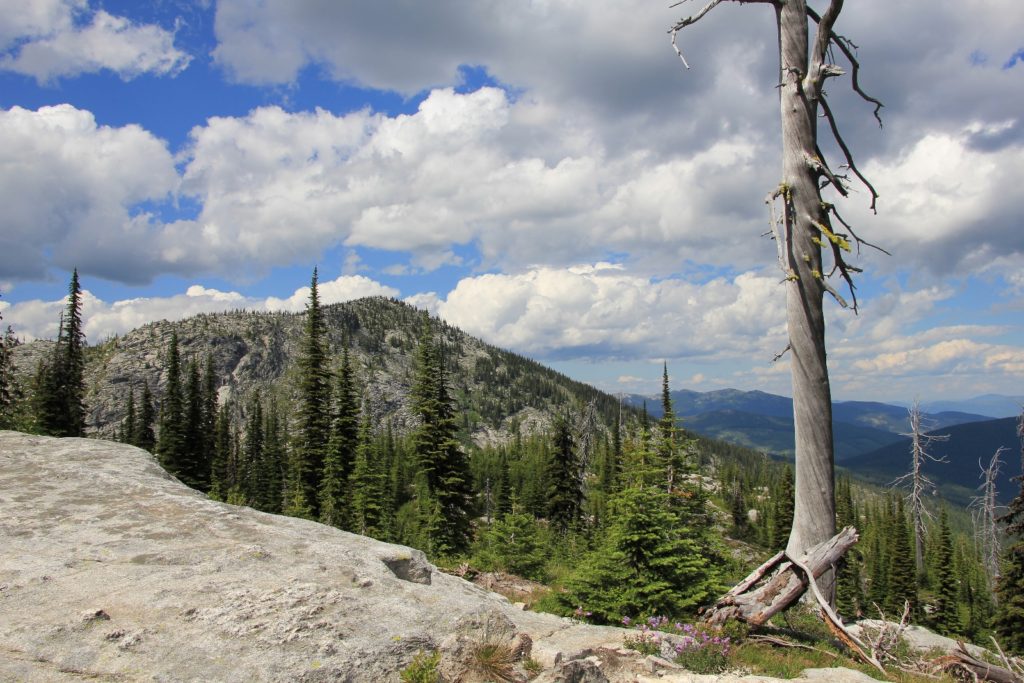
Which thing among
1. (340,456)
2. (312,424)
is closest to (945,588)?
(340,456)

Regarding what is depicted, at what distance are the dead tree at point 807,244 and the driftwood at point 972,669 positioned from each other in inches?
46.0

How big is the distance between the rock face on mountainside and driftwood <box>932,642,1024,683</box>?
1374 mm

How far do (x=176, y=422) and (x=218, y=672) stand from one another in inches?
2043

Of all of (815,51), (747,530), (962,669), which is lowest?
(747,530)

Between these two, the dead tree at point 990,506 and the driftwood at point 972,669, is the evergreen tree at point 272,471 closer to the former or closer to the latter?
the dead tree at point 990,506

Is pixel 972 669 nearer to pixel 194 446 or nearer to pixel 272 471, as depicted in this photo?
pixel 194 446

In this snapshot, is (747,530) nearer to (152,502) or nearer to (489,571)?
(489,571)

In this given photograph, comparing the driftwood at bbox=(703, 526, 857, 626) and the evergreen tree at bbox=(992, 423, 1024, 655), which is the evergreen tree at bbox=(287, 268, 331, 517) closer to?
the driftwood at bbox=(703, 526, 857, 626)

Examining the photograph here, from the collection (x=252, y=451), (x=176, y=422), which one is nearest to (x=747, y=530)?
(x=252, y=451)

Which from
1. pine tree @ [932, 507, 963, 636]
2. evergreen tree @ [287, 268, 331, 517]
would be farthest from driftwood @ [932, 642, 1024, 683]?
pine tree @ [932, 507, 963, 636]

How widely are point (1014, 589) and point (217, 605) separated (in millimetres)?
35369

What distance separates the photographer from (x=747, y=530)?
337 feet

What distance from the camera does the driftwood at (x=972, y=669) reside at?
573 centimetres

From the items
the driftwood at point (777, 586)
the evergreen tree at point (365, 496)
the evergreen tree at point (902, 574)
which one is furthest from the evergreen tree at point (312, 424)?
the evergreen tree at point (902, 574)
